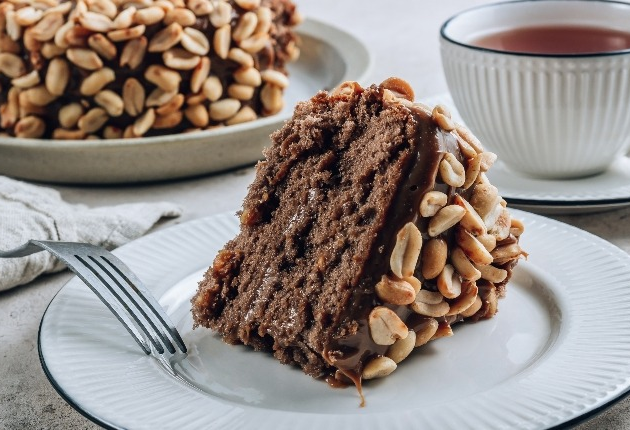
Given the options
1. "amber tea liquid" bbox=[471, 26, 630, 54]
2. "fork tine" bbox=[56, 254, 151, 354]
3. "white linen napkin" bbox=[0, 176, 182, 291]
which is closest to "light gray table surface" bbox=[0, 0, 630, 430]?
"white linen napkin" bbox=[0, 176, 182, 291]

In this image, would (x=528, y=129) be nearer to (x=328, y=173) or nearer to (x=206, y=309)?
(x=328, y=173)

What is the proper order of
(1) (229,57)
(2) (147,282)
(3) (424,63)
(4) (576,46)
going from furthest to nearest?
(3) (424,63)
(1) (229,57)
(4) (576,46)
(2) (147,282)

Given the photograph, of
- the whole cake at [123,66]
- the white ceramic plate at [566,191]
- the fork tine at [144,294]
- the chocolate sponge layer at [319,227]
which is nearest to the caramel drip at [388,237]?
the chocolate sponge layer at [319,227]

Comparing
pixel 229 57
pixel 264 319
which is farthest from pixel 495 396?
pixel 229 57

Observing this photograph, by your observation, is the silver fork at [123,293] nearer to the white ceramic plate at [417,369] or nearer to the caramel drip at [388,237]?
the white ceramic plate at [417,369]

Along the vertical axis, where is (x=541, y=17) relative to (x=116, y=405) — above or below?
above

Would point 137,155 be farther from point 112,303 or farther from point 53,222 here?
point 112,303
